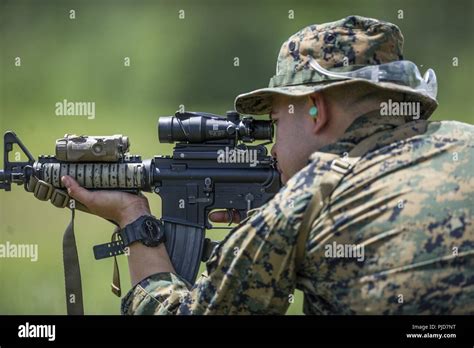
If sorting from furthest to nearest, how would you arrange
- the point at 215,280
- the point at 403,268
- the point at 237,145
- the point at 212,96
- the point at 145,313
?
the point at 212,96
the point at 237,145
the point at 145,313
the point at 215,280
the point at 403,268

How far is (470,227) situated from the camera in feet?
12.7

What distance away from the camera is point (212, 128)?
550 centimetres

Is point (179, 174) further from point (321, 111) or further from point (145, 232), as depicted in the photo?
point (321, 111)

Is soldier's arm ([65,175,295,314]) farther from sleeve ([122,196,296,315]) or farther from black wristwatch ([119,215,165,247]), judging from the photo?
black wristwatch ([119,215,165,247])

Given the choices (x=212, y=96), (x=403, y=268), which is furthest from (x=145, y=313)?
(x=212, y=96)

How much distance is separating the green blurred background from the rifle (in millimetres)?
5635

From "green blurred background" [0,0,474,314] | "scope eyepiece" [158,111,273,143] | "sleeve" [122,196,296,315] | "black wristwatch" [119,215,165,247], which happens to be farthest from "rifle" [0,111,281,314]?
"green blurred background" [0,0,474,314]

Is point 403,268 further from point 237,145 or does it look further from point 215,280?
point 237,145

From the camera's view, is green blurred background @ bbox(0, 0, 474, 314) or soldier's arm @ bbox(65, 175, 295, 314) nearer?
soldier's arm @ bbox(65, 175, 295, 314)

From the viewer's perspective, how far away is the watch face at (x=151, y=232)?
530cm

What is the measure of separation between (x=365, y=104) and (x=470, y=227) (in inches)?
28.5

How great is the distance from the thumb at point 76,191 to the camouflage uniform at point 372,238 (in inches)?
63.6

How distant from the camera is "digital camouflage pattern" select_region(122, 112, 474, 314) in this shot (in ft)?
12.6

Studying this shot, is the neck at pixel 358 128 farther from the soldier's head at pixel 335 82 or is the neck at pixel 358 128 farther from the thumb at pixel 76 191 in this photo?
the thumb at pixel 76 191
